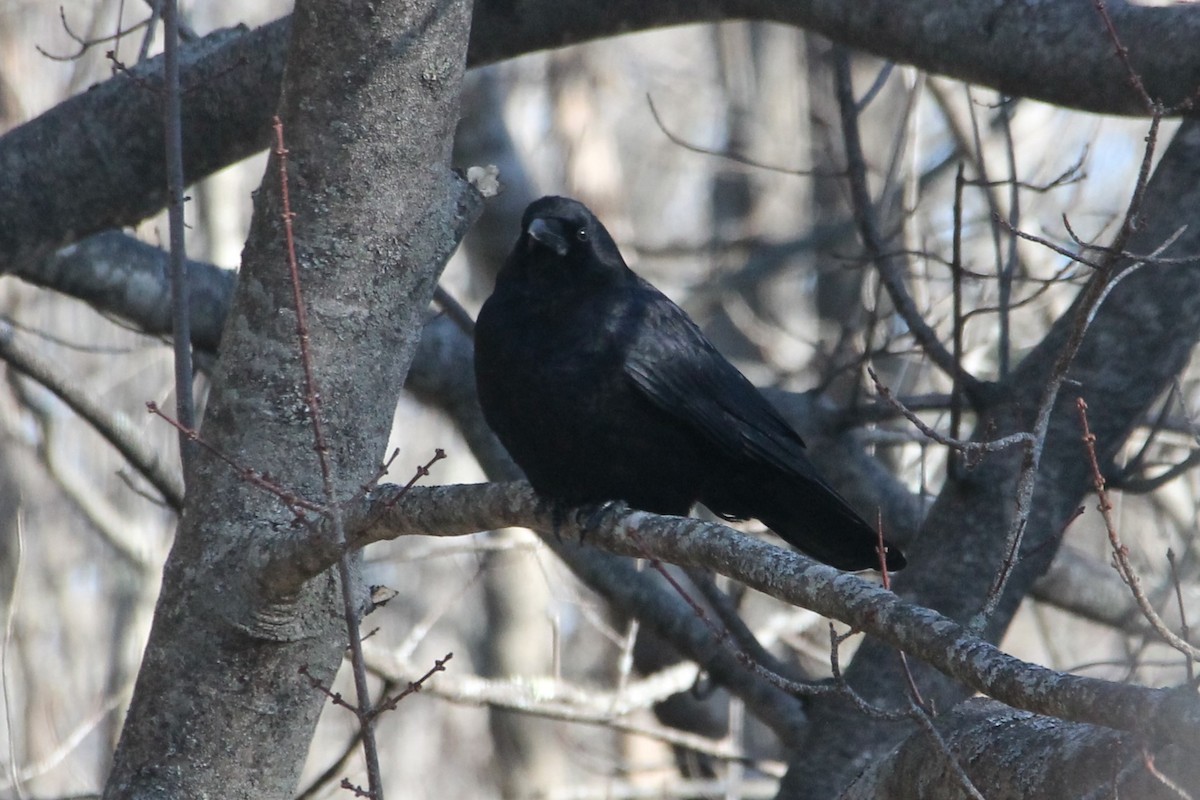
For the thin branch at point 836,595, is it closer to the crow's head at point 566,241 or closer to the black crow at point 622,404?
the black crow at point 622,404

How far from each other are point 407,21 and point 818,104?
7.57 metres

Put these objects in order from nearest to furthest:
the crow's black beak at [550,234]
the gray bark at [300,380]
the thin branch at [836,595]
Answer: the thin branch at [836,595] → the gray bark at [300,380] → the crow's black beak at [550,234]

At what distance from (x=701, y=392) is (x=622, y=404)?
1.00 feet

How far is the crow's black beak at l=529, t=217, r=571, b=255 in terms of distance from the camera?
146 inches

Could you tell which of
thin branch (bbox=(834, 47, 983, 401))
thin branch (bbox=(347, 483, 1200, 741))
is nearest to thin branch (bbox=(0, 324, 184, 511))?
thin branch (bbox=(347, 483, 1200, 741))

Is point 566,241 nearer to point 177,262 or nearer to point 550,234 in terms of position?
point 550,234

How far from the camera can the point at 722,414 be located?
3.73m

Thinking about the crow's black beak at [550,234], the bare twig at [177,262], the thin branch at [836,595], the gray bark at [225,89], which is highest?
the gray bark at [225,89]

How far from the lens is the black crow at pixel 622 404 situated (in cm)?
340

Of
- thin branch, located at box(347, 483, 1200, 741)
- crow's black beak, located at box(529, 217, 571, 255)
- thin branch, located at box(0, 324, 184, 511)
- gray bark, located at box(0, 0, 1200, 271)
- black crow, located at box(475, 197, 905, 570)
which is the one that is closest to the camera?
thin branch, located at box(347, 483, 1200, 741)

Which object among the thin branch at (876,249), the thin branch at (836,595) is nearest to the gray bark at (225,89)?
the thin branch at (876,249)

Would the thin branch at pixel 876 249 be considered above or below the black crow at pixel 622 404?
above

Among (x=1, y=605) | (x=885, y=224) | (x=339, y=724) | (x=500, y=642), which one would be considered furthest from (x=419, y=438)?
(x=885, y=224)

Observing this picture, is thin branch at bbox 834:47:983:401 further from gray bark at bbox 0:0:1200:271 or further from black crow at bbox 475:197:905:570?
gray bark at bbox 0:0:1200:271
